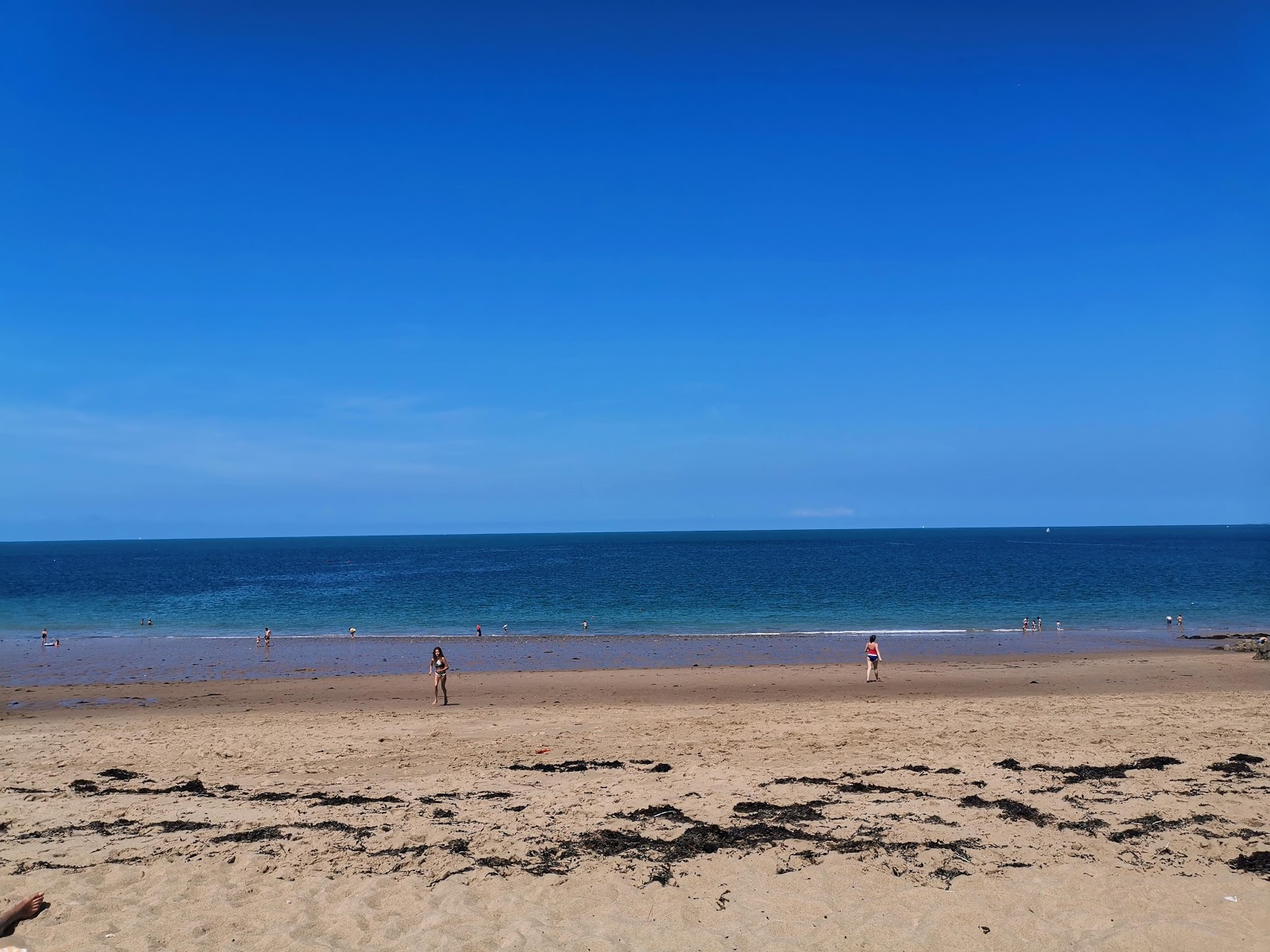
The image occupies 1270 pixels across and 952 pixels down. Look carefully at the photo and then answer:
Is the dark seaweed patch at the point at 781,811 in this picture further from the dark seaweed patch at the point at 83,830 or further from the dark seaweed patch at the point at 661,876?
the dark seaweed patch at the point at 83,830

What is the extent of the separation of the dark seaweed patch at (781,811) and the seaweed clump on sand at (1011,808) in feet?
6.50

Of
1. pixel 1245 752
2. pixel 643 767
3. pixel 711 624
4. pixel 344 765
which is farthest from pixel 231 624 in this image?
pixel 1245 752

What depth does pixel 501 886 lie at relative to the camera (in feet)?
27.0

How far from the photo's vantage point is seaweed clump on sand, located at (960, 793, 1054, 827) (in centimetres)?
995

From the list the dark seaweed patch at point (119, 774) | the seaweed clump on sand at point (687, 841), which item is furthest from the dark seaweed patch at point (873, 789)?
the dark seaweed patch at point (119, 774)

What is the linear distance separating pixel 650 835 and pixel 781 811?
1878mm

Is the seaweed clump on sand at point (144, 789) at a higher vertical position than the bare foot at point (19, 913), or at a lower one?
lower

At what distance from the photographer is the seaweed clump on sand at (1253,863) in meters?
8.23

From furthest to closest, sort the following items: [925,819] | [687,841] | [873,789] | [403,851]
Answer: [873,789] → [925,819] → [687,841] → [403,851]

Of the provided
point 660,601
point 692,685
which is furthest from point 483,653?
point 660,601

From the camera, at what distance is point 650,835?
9.67 m

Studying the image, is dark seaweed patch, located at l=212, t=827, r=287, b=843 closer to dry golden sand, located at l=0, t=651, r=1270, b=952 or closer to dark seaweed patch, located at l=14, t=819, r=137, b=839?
dry golden sand, located at l=0, t=651, r=1270, b=952

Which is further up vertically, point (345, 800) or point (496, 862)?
point (496, 862)

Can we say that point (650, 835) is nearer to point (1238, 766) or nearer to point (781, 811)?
point (781, 811)
